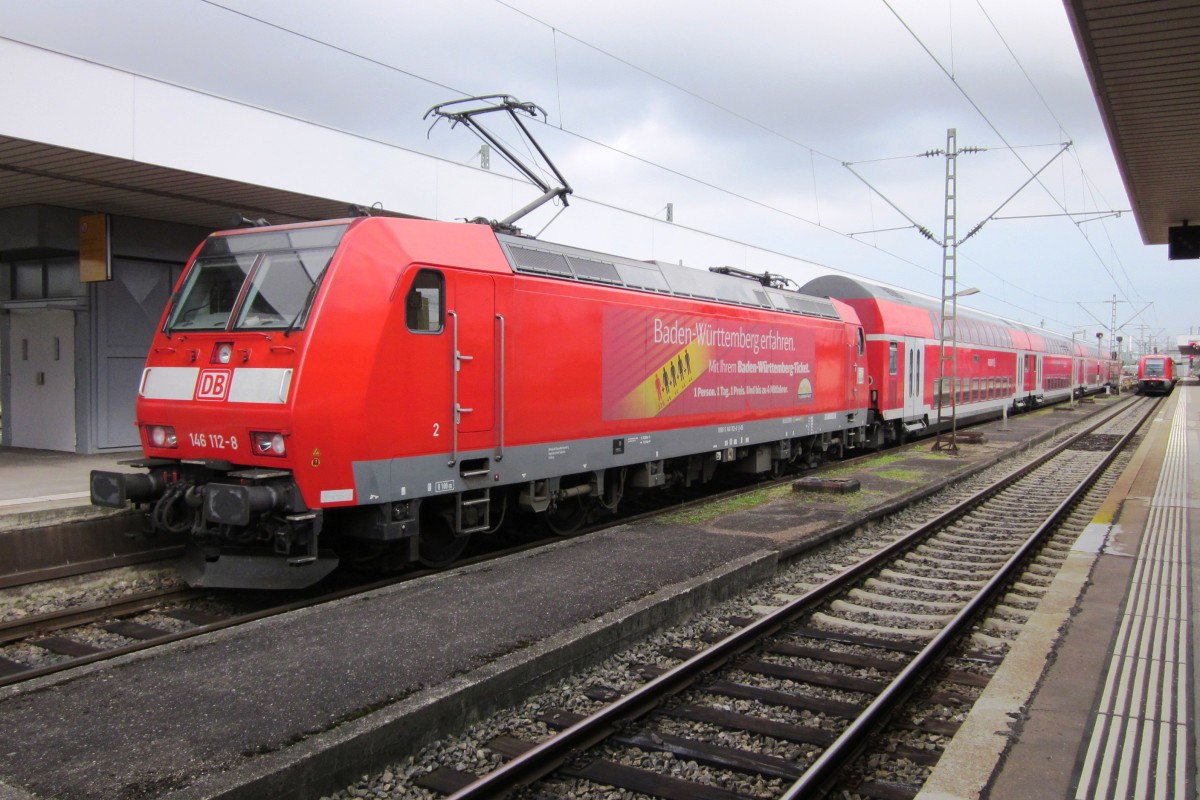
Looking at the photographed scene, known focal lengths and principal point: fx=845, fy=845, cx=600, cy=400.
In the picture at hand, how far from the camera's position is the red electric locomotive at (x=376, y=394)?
6.55 m

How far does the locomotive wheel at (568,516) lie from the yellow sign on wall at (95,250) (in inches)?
297

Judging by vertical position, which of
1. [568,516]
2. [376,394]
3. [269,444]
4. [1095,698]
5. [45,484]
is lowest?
[1095,698]

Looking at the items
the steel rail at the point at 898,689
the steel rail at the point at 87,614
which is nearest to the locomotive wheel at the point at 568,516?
the steel rail at the point at 87,614

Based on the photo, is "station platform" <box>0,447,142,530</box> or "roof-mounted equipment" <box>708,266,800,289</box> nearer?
"station platform" <box>0,447,142,530</box>

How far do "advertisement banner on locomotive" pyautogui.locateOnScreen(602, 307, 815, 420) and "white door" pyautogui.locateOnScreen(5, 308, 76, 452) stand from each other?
8.95 meters

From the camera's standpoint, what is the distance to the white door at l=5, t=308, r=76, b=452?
43.4 feet

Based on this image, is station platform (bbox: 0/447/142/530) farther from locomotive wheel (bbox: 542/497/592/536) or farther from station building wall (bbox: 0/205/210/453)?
locomotive wheel (bbox: 542/497/592/536)

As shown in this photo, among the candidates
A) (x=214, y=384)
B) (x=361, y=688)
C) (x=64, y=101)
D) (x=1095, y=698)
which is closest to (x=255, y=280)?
(x=214, y=384)

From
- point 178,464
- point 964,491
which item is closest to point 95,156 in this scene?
point 178,464

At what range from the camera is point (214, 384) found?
6.98 metres

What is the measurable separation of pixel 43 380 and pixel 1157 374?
63663 mm

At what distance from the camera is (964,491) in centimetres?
1394

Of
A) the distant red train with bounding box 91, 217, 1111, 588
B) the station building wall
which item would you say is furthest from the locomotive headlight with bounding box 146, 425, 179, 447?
the station building wall

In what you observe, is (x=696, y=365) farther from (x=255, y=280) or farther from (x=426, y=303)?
(x=255, y=280)
